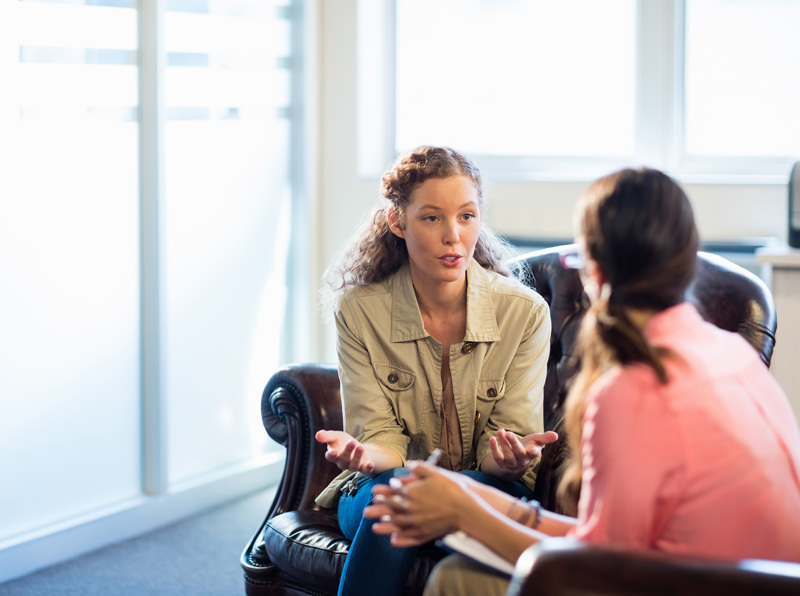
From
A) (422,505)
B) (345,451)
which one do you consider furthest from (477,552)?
(345,451)

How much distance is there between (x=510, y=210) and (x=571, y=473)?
7.42 ft

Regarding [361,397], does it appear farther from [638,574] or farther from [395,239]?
[638,574]

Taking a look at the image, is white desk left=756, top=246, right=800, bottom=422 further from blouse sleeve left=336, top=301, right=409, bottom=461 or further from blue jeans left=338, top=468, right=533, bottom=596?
blue jeans left=338, top=468, right=533, bottom=596

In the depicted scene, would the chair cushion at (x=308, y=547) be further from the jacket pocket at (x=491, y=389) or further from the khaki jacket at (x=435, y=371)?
the jacket pocket at (x=491, y=389)

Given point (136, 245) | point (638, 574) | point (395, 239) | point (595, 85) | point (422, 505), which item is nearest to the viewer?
point (638, 574)

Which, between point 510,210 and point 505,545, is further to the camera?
point 510,210

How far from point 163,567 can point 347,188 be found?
1631mm

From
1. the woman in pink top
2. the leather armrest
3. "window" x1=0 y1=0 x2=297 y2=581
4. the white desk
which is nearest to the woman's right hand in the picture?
the leather armrest

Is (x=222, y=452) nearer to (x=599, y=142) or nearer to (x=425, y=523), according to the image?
(x=599, y=142)

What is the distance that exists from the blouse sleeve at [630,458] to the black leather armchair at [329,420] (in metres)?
0.68

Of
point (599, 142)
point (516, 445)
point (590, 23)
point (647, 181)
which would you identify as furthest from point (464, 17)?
point (647, 181)

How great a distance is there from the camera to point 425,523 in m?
1.36

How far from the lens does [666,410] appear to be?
3.83 ft

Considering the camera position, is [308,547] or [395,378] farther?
[395,378]
